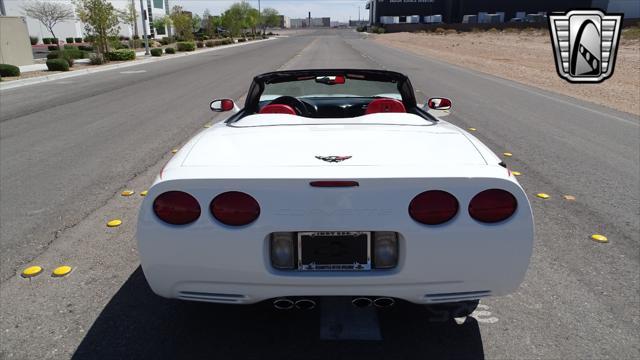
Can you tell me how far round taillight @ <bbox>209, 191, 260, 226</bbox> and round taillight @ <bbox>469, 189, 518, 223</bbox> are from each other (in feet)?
3.36

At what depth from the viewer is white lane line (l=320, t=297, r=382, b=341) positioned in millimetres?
2711

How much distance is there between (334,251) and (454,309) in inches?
44.0

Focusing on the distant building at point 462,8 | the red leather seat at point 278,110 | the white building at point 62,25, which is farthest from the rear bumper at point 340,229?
the distant building at point 462,8

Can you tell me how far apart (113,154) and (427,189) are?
599cm

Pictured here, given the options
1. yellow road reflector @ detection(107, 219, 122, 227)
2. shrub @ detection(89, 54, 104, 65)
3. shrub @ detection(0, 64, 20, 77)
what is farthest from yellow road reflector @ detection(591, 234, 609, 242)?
shrub @ detection(89, 54, 104, 65)

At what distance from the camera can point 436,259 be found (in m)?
2.21

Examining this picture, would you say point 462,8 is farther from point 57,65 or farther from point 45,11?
point 57,65

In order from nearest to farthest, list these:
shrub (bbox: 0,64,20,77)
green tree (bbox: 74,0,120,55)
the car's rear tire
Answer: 1. the car's rear tire
2. shrub (bbox: 0,64,20,77)
3. green tree (bbox: 74,0,120,55)

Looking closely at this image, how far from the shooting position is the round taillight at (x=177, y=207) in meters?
2.22

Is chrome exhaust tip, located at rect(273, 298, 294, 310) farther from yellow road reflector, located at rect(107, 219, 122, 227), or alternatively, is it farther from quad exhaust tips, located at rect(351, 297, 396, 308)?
yellow road reflector, located at rect(107, 219, 122, 227)

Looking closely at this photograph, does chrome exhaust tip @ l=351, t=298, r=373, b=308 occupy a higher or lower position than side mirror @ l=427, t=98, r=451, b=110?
lower

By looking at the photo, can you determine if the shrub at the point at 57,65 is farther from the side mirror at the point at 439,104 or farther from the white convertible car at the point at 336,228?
the white convertible car at the point at 336,228

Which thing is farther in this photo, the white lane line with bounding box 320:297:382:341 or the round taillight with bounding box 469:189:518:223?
the white lane line with bounding box 320:297:382:341

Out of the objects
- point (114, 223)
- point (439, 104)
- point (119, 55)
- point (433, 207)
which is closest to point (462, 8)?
point (119, 55)
